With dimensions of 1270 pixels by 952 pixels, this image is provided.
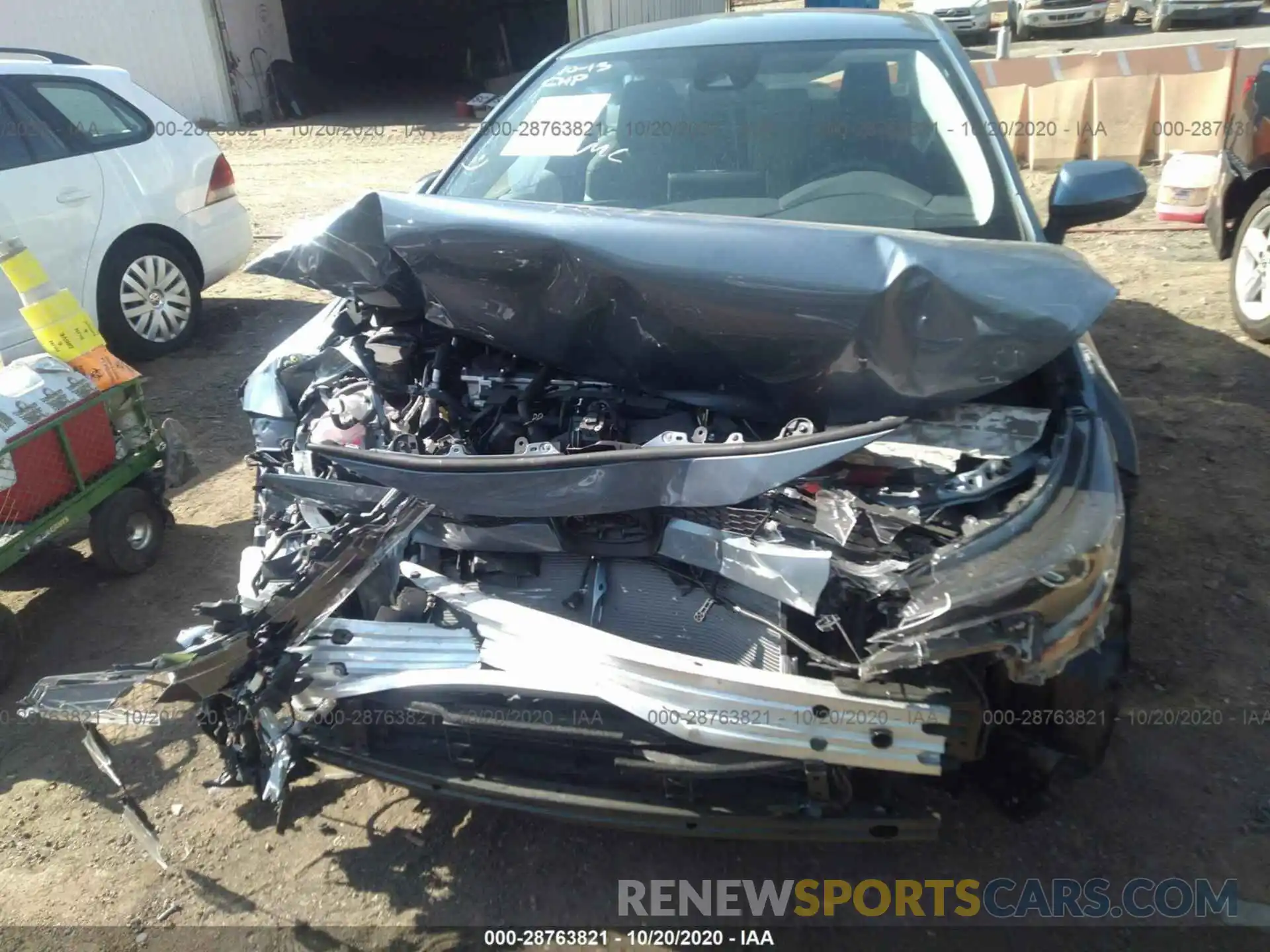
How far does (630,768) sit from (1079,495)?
3.55 feet

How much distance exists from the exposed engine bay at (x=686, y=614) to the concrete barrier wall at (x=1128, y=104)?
6.98m

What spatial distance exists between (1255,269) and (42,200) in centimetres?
682

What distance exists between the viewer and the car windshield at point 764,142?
2.80 metres

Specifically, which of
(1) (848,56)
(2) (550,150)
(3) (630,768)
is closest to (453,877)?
(3) (630,768)

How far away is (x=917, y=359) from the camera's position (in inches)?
80.3

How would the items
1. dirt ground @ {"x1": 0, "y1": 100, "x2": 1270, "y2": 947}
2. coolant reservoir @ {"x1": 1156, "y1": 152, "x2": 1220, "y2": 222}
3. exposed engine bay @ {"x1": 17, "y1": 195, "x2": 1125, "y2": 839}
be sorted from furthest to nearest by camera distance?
coolant reservoir @ {"x1": 1156, "y1": 152, "x2": 1220, "y2": 222} < dirt ground @ {"x1": 0, "y1": 100, "x2": 1270, "y2": 947} < exposed engine bay @ {"x1": 17, "y1": 195, "x2": 1125, "y2": 839}

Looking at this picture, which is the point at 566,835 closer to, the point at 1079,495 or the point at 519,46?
the point at 1079,495

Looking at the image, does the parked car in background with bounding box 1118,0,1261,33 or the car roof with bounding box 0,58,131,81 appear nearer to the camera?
the car roof with bounding box 0,58,131,81

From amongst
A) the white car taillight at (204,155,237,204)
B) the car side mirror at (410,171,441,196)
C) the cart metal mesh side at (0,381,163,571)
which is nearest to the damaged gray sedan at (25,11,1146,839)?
the car side mirror at (410,171,441,196)

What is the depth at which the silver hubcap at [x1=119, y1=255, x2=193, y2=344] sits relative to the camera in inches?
215

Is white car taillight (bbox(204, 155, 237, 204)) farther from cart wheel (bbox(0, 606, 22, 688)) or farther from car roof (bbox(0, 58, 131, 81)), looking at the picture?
cart wheel (bbox(0, 606, 22, 688))

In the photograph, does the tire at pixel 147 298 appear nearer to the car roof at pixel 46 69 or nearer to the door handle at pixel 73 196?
the door handle at pixel 73 196

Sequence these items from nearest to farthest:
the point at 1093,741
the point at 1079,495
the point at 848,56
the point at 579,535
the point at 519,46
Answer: the point at 1079,495
the point at 1093,741
the point at 579,535
the point at 848,56
the point at 519,46

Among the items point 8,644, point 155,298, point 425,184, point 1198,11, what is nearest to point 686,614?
point 425,184
